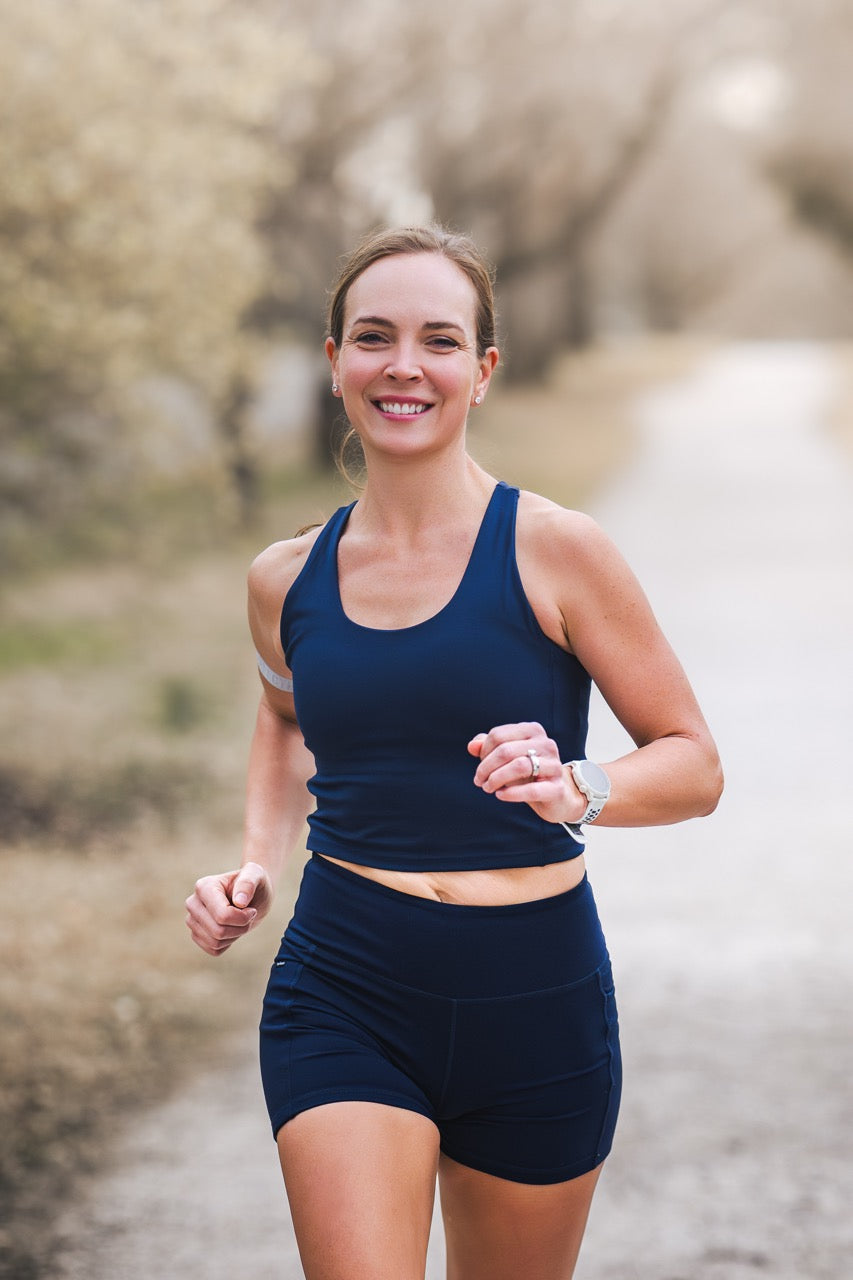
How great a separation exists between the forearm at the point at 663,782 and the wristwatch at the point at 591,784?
1.0 inches

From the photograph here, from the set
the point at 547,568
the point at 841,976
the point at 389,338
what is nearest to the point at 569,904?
the point at 547,568

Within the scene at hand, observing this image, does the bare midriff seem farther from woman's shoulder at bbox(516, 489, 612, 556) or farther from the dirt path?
the dirt path

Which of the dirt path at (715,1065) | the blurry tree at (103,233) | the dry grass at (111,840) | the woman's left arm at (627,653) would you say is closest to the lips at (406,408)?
the woman's left arm at (627,653)

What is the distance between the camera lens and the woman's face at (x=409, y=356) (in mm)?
2189

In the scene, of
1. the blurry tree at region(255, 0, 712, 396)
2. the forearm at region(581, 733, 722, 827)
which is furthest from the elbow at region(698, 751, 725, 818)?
the blurry tree at region(255, 0, 712, 396)

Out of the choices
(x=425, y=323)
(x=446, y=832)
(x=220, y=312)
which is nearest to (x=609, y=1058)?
(x=446, y=832)

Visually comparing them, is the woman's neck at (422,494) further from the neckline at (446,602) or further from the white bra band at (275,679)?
the white bra band at (275,679)

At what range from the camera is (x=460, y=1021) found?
214cm

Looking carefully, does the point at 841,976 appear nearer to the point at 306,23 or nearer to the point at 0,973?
the point at 0,973

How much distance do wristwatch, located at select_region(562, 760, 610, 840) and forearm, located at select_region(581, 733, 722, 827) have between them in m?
0.03

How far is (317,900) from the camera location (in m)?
2.24

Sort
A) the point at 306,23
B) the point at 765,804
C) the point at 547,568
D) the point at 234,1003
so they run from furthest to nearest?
1. the point at 306,23
2. the point at 765,804
3. the point at 234,1003
4. the point at 547,568

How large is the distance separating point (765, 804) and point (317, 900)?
5970 mm

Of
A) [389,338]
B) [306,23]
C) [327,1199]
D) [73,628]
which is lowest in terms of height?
[327,1199]
